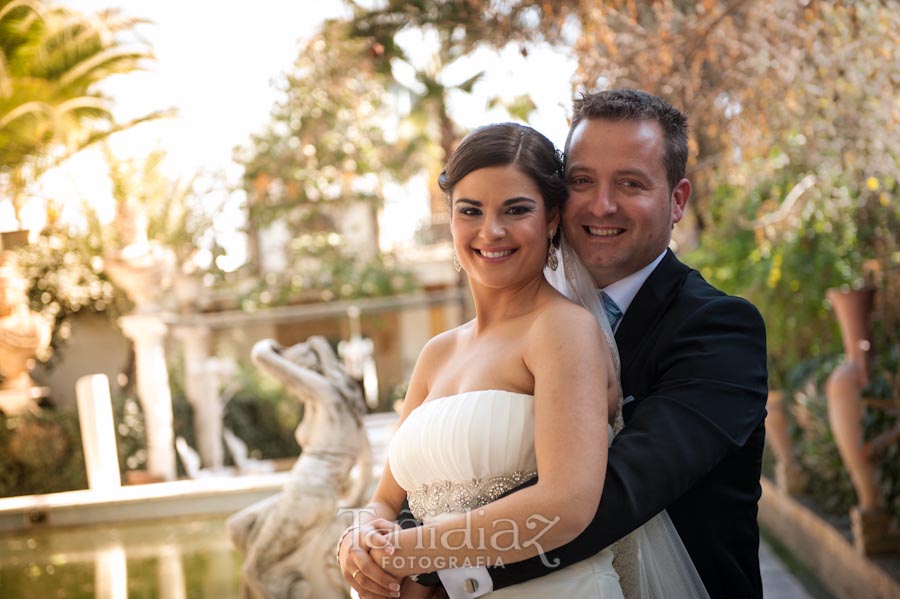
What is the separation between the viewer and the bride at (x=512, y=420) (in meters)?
1.93

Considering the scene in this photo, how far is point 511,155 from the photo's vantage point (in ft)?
7.04

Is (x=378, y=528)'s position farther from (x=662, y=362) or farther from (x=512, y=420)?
(x=662, y=362)

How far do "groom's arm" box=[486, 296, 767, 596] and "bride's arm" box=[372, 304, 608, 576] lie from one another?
52 millimetres

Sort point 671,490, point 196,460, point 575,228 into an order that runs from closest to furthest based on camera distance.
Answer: point 671,490
point 575,228
point 196,460

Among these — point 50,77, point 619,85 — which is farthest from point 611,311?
point 50,77

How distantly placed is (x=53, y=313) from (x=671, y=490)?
52.0 ft

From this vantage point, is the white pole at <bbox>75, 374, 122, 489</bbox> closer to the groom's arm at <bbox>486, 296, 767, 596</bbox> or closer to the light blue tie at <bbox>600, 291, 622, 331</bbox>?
the light blue tie at <bbox>600, 291, 622, 331</bbox>

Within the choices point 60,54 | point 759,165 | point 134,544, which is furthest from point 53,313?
point 759,165

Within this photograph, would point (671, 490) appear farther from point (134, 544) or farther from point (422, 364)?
point (134, 544)

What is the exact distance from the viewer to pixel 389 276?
19594 millimetres

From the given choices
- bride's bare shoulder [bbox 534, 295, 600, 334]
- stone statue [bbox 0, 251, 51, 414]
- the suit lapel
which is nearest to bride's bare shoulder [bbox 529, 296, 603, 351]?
bride's bare shoulder [bbox 534, 295, 600, 334]

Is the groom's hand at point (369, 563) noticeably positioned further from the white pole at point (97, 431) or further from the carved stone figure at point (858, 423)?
the white pole at point (97, 431)

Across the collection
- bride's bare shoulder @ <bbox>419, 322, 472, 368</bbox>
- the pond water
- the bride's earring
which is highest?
the bride's earring

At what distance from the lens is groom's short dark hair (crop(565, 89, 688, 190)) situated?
2.40 m
